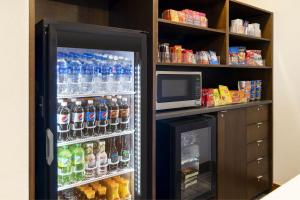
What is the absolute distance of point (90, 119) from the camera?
180cm

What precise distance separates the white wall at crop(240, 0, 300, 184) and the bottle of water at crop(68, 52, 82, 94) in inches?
96.6

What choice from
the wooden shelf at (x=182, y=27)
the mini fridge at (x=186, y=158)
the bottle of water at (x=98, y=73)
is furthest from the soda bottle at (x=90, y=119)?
the wooden shelf at (x=182, y=27)

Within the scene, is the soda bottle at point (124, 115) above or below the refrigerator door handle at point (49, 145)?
above

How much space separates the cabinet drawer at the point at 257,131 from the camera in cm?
293

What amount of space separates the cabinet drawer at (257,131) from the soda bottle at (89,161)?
1.75 m

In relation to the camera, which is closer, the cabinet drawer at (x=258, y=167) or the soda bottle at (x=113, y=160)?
the soda bottle at (x=113, y=160)

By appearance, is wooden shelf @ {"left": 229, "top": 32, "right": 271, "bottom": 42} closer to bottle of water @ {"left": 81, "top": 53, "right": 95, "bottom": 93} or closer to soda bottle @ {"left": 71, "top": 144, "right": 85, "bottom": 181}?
bottle of water @ {"left": 81, "top": 53, "right": 95, "bottom": 93}

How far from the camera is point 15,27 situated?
1.36 meters

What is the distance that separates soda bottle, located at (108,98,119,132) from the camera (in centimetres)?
190

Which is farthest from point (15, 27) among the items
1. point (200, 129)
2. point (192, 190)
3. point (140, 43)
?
point (192, 190)

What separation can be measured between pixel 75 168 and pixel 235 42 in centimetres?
248

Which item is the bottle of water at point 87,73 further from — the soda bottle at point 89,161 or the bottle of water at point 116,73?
the soda bottle at point 89,161

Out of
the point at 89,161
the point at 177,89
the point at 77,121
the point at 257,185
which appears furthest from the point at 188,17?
the point at 257,185

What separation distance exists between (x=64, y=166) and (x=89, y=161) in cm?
19
